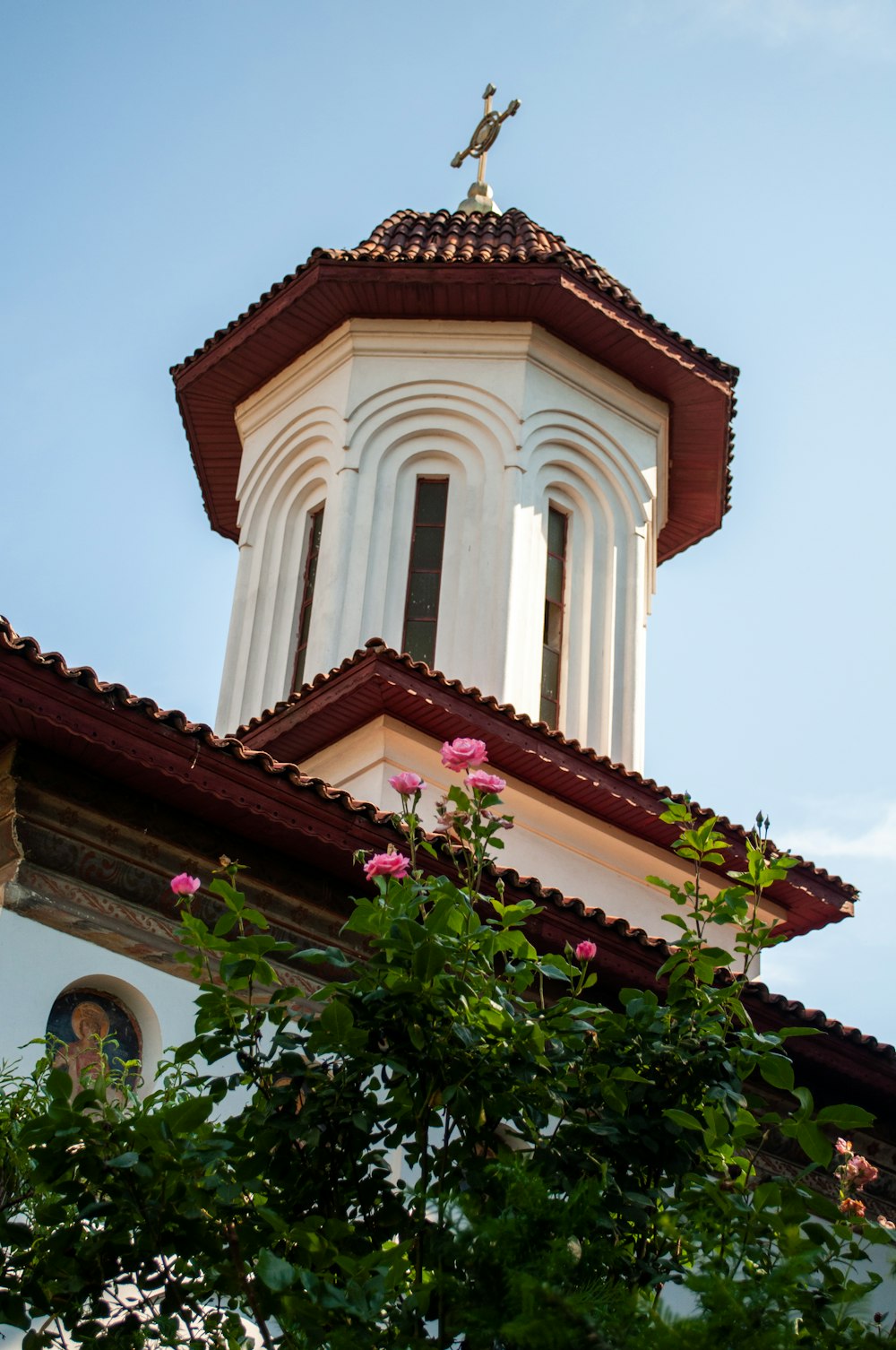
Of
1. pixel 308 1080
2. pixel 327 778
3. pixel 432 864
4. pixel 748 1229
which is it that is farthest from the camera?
pixel 327 778

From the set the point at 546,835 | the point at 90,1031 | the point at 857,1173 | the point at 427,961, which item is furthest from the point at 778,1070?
the point at 546,835

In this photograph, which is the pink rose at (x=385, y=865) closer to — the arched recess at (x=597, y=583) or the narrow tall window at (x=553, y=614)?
the narrow tall window at (x=553, y=614)

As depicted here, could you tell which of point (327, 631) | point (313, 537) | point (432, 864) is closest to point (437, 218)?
point (313, 537)

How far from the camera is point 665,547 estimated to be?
48.1ft

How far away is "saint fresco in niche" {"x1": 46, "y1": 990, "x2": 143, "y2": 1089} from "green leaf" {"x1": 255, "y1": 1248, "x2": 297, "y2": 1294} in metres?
2.58

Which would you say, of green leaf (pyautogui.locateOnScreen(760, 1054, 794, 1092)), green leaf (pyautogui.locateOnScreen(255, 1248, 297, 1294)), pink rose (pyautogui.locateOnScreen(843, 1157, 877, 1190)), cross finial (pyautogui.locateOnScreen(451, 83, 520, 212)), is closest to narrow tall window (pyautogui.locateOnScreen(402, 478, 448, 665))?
cross finial (pyautogui.locateOnScreen(451, 83, 520, 212))

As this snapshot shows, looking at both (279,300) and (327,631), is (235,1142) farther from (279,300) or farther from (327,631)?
(279,300)

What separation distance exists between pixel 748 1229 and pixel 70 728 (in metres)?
3.39

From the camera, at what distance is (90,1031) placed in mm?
6168

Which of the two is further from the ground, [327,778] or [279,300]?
[279,300]

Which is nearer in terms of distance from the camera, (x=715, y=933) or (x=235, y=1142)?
(x=235, y=1142)

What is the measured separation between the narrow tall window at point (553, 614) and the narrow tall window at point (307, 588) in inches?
65.6

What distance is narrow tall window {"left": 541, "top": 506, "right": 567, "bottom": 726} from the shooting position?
12.0 m

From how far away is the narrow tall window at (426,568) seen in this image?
463 inches
